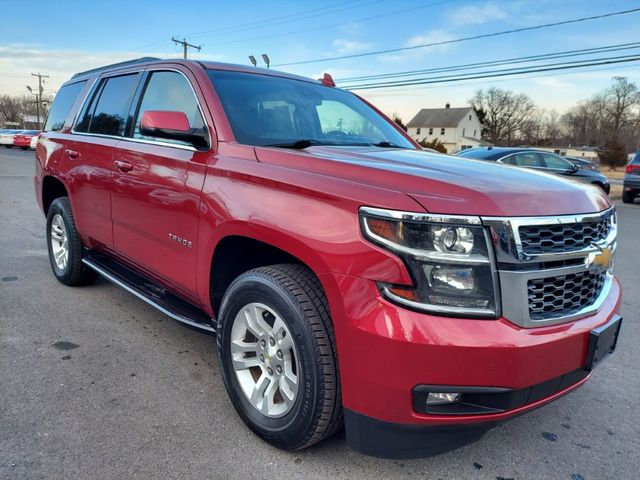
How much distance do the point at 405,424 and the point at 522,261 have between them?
75cm

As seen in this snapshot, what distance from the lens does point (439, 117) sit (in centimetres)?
8094

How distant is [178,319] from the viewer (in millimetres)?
2904

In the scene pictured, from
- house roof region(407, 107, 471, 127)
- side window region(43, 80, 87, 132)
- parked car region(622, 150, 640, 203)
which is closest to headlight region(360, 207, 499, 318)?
side window region(43, 80, 87, 132)

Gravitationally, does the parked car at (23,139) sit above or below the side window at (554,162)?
below

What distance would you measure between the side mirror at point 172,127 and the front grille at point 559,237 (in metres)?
1.76

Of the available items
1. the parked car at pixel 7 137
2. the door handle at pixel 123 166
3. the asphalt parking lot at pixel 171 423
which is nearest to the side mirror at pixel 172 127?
the door handle at pixel 123 166

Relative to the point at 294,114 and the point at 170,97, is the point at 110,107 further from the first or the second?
the point at 294,114

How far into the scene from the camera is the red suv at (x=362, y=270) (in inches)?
71.6

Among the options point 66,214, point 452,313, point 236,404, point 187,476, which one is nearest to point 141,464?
point 187,476

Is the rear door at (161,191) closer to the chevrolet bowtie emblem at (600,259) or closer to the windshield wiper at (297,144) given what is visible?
the windshield wiper at (297,144)

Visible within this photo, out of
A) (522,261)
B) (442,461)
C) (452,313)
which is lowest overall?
(442,461)

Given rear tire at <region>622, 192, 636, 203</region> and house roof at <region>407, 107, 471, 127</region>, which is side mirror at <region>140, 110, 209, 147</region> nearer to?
rear tire at <region>622, 192, 636, 203</region>

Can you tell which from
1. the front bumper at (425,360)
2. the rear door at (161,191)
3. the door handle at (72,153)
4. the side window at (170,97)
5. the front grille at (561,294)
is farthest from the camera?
the door handle at (72,153)

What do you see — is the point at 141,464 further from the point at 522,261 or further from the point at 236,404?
the point at 522,261
